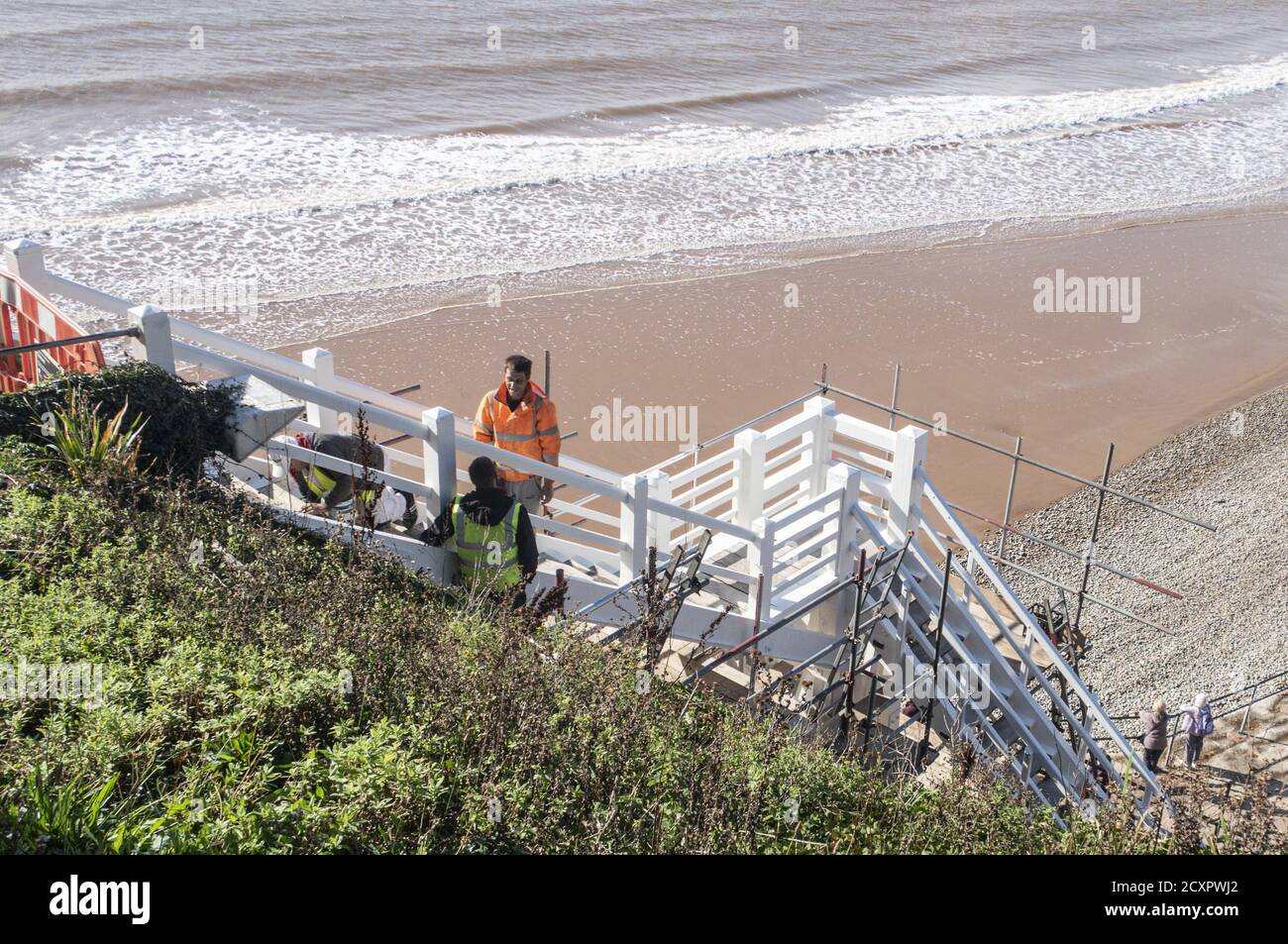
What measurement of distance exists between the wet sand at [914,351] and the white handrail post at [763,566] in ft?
18.7

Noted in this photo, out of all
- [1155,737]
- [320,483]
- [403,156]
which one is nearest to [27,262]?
[320,483]

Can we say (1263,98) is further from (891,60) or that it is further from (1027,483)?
(1027,483)

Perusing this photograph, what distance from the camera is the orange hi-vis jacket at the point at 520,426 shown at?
25.5 feet

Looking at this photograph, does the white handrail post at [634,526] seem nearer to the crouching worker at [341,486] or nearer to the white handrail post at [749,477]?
the white handrail post at [749,477]

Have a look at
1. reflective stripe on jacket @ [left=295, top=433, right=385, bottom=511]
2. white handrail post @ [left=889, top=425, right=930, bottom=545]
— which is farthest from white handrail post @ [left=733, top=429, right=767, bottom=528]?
reflective stripe on jacket @ [left=295, top=433, right=385, bottom=511]

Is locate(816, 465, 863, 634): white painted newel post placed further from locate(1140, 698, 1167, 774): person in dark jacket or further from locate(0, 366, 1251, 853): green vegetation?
locate(1140, 698, 1167, 774): person in dark jacket

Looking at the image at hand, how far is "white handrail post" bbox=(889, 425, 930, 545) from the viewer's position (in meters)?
8.12

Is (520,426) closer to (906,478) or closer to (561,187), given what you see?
(906,478)

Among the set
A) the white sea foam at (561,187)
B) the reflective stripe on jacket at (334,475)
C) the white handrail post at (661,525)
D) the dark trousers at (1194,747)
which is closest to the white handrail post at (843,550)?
the white handrail post at (661,525)

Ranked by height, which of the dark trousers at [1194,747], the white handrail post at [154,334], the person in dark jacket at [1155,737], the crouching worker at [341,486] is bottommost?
the dark trousers at [1194,747]

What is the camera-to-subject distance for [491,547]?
685 cm

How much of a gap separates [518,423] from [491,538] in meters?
1.18
